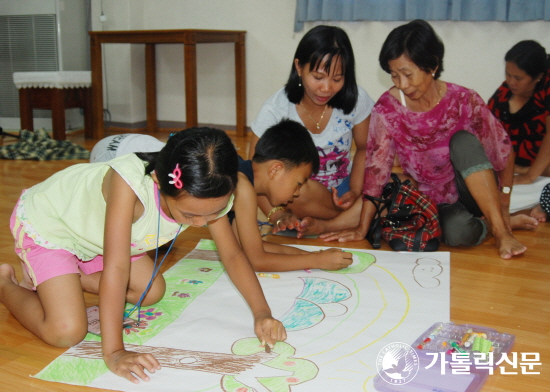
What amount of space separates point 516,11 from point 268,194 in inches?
89.0

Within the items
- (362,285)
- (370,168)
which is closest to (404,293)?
(362,285)

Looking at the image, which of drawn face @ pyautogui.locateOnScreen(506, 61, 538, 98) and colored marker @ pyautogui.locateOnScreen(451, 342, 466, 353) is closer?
colored marker @ pyautogui.locateOnScreen(451, 342, 466, 353)

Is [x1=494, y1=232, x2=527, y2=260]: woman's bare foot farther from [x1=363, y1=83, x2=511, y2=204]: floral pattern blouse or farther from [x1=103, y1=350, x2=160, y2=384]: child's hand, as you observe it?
[x1=103, y1=350, x2=160, y2=384]: child's hand

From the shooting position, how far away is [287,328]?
4.10ft

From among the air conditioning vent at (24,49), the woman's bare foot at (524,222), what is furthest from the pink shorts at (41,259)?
the air conditioning vent at (24,49)

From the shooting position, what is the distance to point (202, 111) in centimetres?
427

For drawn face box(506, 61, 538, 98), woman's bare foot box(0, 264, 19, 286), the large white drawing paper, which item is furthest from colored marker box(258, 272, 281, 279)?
drawn face box(506, 61, 538, 98)

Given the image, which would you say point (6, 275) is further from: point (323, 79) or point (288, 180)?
point (323, 79)

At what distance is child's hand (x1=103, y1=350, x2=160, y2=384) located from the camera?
101 cm

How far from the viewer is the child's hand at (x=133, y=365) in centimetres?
101

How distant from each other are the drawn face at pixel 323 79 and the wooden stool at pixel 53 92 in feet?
7.89

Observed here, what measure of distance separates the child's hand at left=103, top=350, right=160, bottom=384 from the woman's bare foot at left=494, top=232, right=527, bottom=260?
112 centimetres

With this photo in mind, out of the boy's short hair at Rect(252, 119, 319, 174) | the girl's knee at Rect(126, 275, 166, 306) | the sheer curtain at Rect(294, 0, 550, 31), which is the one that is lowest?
the girl's knee at Rect(126, 275, 166, 306)

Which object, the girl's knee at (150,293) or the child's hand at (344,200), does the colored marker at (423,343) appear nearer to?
the girl's knee at (150,293)
